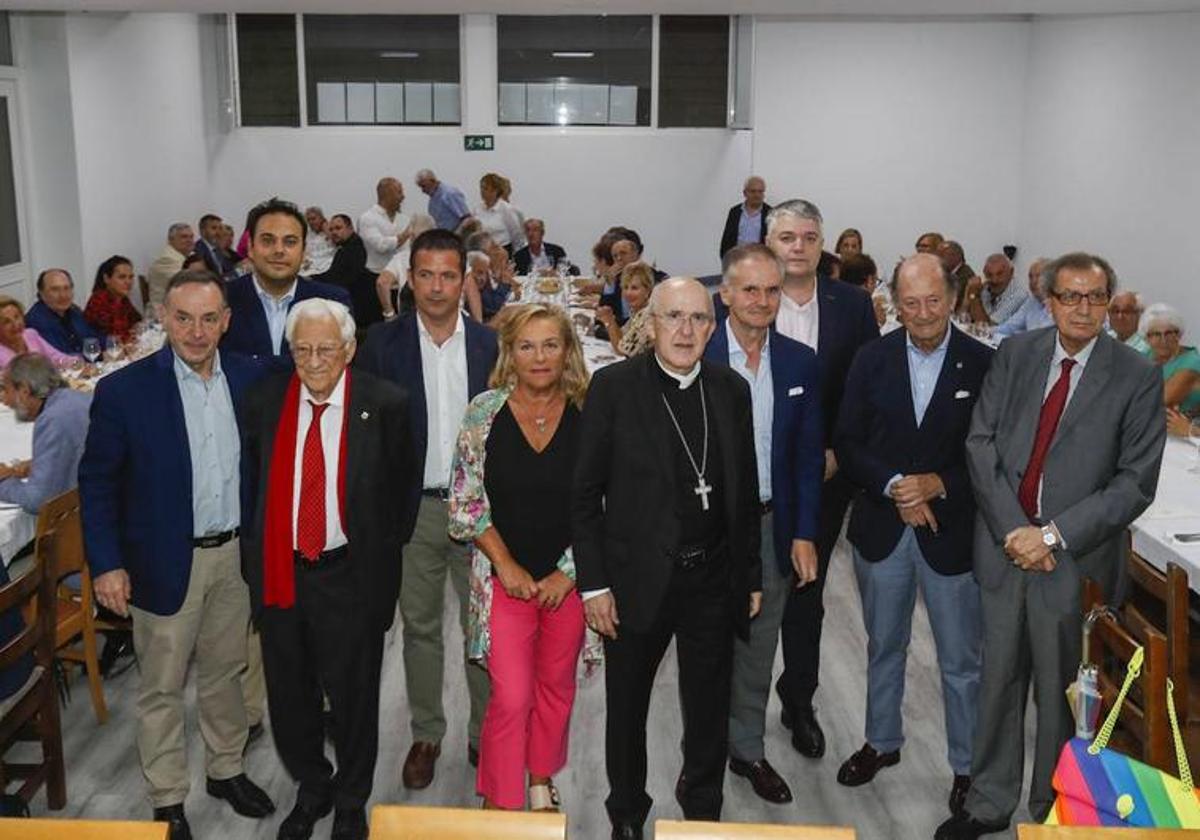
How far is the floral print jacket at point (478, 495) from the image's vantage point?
3.47 m

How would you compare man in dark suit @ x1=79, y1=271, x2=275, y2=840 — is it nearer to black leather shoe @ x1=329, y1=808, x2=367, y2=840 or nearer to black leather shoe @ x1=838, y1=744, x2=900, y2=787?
black leather shoe @ x1=329, y1=808, x2=367, y2=840

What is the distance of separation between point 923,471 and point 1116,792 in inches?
55.2

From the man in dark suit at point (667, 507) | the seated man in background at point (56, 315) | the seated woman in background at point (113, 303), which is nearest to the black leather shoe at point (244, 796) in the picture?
the man in dark suit at point (667, 507)

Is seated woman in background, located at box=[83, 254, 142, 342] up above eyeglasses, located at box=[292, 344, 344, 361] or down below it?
below

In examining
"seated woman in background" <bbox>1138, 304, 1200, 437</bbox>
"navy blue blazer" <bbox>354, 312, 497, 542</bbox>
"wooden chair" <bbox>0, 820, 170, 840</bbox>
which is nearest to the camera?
"wooden chair" <bbox>0, 820, 170, 840</bbox>

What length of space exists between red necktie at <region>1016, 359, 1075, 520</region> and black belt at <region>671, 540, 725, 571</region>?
0.90 m

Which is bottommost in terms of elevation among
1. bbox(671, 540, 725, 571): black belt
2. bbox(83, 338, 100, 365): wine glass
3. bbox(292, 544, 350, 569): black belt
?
bbox(292, 544, 350, 569): black belt

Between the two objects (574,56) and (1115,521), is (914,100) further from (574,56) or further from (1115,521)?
(1115,521)

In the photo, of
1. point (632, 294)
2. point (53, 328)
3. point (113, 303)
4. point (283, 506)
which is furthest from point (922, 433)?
point (113, 303)

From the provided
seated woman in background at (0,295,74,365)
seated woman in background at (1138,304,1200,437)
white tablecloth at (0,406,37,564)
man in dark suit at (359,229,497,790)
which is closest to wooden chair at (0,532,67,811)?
white tablecloth at (0,406,37,564)

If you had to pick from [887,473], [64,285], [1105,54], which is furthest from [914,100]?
[887,473]

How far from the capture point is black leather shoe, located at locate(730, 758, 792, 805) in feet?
13.3

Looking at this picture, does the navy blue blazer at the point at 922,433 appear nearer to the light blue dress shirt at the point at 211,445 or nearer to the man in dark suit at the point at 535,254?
the light blue dress shirt at the point at 211,445

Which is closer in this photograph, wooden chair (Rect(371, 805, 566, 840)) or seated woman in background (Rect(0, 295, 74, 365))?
wooden chair (Rect(371, 805, 566, 840))
